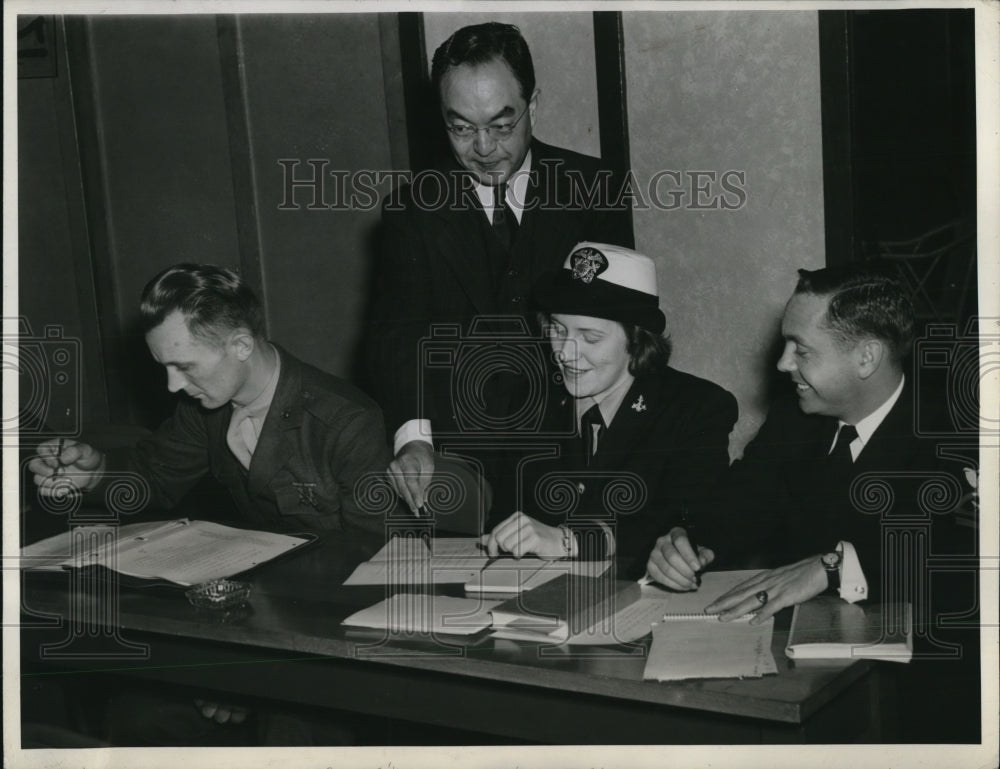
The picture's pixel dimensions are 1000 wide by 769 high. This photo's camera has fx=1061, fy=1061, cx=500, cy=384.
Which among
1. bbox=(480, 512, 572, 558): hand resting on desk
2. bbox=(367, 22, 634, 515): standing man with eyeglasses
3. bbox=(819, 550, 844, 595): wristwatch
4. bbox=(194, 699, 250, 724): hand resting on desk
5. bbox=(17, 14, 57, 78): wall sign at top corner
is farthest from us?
bbox=(17, 14, 57, 78): wall sign at top corner

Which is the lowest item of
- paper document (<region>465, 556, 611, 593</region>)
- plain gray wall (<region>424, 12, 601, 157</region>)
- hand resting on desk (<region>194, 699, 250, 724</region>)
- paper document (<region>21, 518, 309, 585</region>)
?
hand resting on desk (<region>194, 699, 250, 724</region>)

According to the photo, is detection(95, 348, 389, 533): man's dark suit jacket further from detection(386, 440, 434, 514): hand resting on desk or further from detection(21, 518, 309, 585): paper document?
detection(21, 518, 309, 585): paper document

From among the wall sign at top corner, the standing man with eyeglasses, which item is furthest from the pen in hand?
the wall sign at top corner

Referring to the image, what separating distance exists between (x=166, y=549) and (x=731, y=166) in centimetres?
172

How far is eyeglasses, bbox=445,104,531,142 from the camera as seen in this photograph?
Result: 2.52m

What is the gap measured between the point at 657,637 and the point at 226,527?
3.66 ft

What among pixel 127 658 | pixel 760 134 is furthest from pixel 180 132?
pixel 127 658


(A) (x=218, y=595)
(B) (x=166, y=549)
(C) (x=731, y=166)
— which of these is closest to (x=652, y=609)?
(A) (x=218, y=595)

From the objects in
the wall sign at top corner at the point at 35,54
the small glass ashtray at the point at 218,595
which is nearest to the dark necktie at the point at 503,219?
the small glass ashtray at the point at 218,595

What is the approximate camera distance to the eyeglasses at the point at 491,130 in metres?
2.52

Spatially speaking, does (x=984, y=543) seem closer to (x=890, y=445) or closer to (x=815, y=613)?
(x=890, y=445)

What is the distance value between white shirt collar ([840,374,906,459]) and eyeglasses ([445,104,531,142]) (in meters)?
1.05

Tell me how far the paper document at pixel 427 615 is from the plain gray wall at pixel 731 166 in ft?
4.06

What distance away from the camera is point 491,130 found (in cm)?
253
